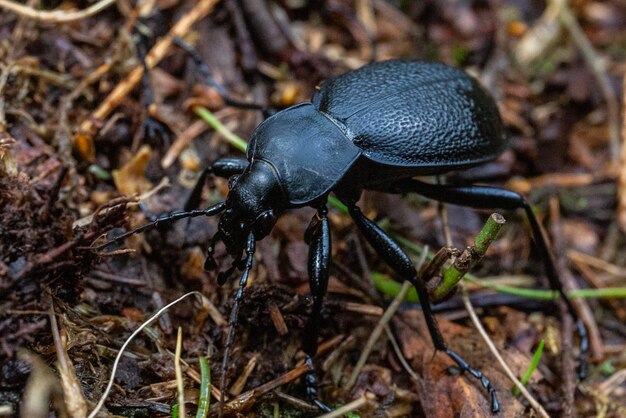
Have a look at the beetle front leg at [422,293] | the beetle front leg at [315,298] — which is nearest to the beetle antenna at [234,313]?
the beetle front leg at [315,298]

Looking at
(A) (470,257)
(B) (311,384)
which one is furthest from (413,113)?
(B) (311,384)

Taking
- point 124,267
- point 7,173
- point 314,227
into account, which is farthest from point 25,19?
point 314,227

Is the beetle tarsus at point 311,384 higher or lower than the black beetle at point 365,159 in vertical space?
lower

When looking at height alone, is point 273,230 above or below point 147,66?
below

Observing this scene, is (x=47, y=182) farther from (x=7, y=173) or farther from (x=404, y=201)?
(x=404, y=201)

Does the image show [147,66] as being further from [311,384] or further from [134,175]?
[311,384]

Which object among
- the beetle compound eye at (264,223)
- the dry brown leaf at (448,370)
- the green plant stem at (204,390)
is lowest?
the dry brown leaf at (448,370)

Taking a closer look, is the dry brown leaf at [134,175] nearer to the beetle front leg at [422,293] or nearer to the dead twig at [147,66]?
the dead twig at [147,66]

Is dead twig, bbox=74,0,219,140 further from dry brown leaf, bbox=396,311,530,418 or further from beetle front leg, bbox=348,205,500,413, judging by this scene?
dry brown leaf, bbox=396,311,530,418
